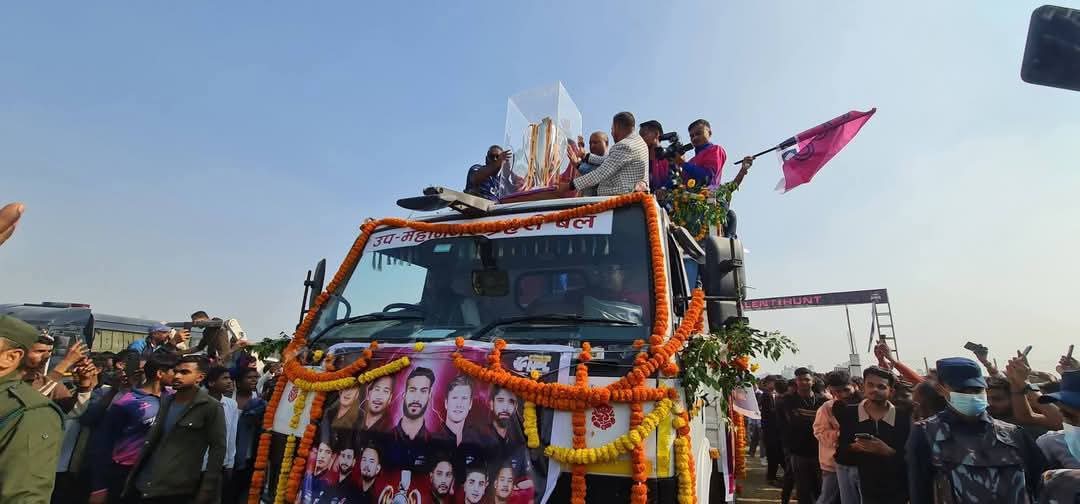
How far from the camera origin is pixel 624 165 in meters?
4.32

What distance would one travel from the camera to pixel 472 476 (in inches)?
91.8

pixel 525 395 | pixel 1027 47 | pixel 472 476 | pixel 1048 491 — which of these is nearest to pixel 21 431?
pixel 472 476

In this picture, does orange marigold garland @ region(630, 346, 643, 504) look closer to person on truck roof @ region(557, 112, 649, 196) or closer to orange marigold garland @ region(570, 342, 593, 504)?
orange marigold garland @ region(570, 342, 593, 504)

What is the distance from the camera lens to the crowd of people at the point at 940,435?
116 inches

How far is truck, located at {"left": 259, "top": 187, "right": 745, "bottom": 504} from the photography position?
7.71ft

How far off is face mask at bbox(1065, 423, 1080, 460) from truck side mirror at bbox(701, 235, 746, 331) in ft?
5.06

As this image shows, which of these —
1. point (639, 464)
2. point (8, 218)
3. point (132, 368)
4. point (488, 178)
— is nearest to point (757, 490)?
point (488, 178)

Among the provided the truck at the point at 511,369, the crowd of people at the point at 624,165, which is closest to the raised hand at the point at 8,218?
the truck at the point at 511,369

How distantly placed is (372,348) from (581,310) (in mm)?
Answer: 1106

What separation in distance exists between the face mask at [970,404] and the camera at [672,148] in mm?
3175

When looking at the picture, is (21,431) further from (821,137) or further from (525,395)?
(821,137)

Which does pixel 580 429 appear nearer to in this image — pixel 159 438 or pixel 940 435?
pixel 940 435

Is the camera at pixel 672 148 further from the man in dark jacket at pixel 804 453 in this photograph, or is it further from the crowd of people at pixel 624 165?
the man in dark jacket at pixel 804 453

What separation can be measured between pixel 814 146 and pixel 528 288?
6.45 meters
